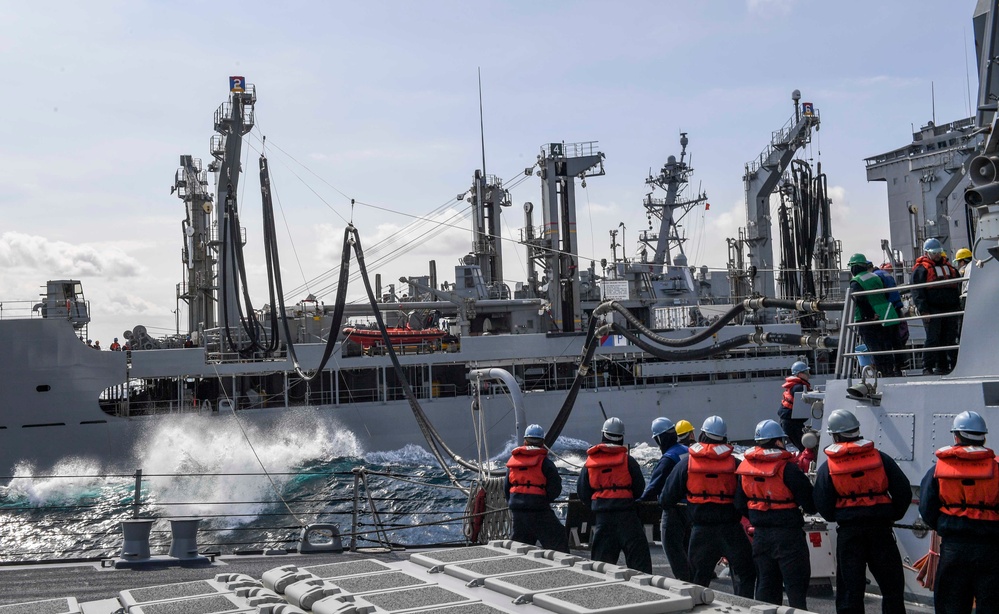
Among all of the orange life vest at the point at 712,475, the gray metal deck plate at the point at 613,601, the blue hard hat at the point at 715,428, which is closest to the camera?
the gray metal deck plate at the point at 613,601

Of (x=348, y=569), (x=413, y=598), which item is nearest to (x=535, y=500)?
(x=348, y=569)

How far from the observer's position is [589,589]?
3312mm

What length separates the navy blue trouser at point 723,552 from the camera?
5203 millimetres

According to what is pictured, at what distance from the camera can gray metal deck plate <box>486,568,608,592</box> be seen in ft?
11.1

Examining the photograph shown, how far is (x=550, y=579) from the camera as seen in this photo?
11.5 feet

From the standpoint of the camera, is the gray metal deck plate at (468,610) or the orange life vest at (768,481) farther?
the orange life vest at (768,481)

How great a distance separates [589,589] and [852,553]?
1991 millimetres

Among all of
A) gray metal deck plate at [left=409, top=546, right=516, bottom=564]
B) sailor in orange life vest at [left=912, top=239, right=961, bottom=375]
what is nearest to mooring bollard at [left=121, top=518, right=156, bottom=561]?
gray metal deck plate at [left=409, top=546, right=516, bottom=564]

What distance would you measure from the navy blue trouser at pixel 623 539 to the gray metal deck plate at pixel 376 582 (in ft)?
8.09

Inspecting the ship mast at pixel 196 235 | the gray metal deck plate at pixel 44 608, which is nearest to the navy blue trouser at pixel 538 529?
the gray metal deck plate at pixel 44 608

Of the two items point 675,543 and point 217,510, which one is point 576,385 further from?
point 217,510

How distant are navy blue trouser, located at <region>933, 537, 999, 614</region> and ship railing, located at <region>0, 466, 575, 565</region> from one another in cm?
744

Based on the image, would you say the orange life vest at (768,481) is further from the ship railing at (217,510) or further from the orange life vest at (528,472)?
the ship railing at (217,510)

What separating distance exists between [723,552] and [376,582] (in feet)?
7.93
